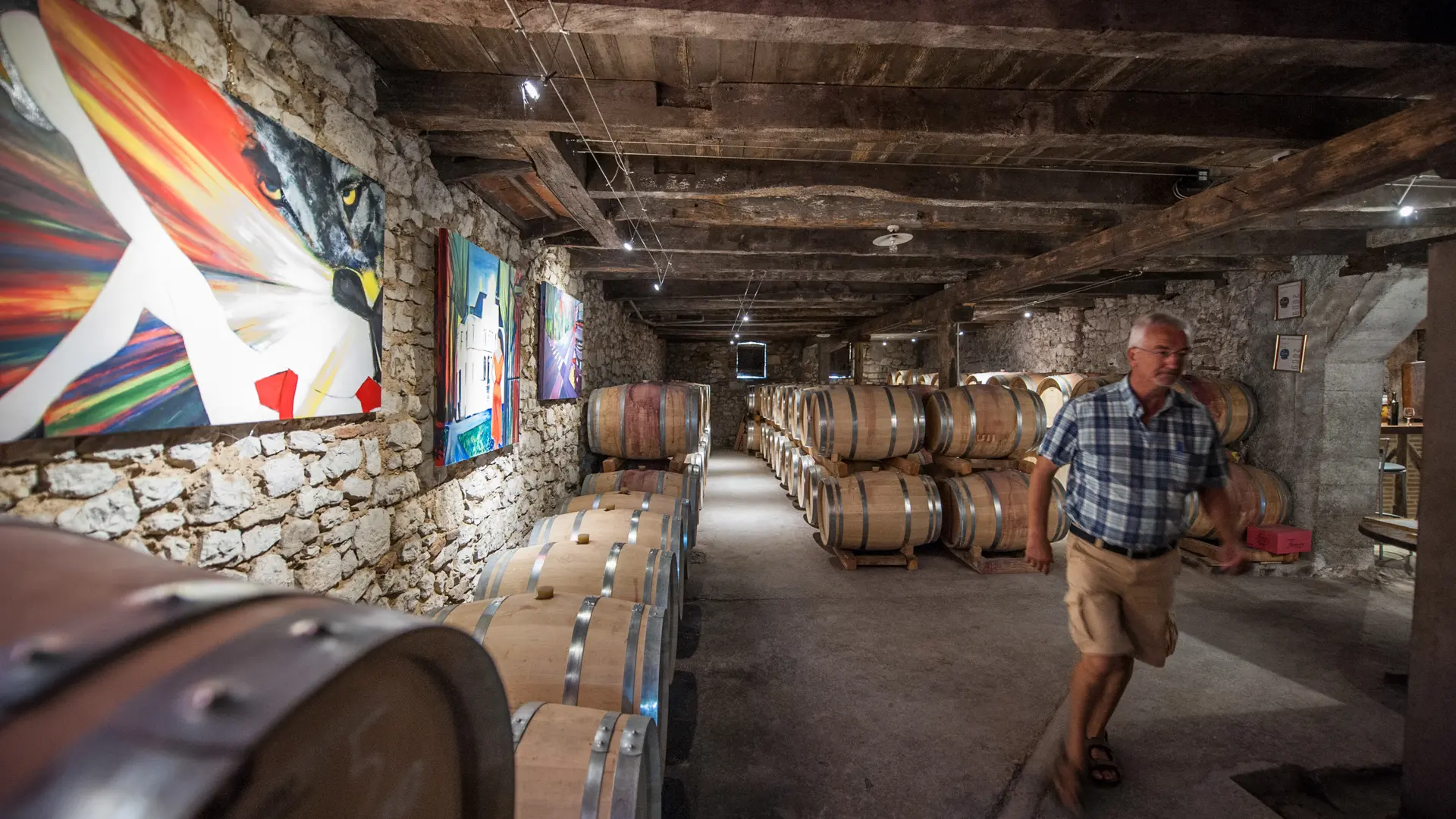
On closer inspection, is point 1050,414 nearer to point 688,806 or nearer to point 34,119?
point 688,806

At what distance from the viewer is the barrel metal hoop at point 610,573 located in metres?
2.63

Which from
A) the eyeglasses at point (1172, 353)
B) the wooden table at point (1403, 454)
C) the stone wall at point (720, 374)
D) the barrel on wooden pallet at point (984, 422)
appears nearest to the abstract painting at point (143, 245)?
the eyeglasses at point (1172, 353)

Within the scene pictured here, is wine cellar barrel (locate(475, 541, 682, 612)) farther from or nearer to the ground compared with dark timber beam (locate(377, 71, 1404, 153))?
nearer to the ground

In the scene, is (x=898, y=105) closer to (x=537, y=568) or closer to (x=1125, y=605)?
(x=1125, y=605)

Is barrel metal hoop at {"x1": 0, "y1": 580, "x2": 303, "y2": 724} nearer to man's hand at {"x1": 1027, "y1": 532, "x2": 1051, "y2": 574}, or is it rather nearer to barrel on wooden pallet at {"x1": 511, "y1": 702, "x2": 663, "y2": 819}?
barrel on wooden pallet at {"x1": 511, "y1": 702, "x2": 663, "y2": 819}

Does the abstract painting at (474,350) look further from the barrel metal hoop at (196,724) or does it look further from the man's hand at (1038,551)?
the man's hand at (1038,551)

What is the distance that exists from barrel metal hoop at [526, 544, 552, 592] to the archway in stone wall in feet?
22.6

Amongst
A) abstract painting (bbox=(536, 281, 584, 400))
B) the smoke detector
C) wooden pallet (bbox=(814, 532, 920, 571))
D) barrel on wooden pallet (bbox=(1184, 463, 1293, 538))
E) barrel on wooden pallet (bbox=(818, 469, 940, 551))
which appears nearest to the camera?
the smoke detector

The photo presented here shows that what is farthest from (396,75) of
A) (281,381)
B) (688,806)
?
(688,806)

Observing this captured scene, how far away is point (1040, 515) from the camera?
2471 mm

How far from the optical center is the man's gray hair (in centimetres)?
220

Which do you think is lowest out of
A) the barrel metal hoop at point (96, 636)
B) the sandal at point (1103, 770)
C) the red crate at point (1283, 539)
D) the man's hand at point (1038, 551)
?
the sandal at point (1103, 770)

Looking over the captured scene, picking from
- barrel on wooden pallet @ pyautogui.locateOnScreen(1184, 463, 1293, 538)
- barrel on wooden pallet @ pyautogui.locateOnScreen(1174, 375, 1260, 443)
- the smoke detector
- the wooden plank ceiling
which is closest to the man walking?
the wooden plank ceiling

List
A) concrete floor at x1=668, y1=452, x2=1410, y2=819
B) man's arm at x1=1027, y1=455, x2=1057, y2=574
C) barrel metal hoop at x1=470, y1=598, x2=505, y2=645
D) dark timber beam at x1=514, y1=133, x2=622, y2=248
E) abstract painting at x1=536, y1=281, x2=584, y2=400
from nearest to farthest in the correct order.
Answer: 1. barrel metal hoop at x1=470, y1=598, x2=505, y2=645
2. concrete floor at x1=668, y1=452, x2=1410, y2=819
3. man's arm at x1=1027, y1=455, x2=1057, y2=574
4. dark timber beam at x1=514, y1=133, x2=622, y2=248
5. abstract painting at x1=536, y1=281, x2=584, y2=400
